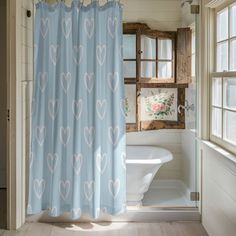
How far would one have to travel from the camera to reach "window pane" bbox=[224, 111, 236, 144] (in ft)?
9.94

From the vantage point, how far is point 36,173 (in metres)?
3.67

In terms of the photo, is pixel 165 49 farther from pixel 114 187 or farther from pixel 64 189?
pixel 64 189

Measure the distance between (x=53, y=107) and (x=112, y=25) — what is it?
90cm

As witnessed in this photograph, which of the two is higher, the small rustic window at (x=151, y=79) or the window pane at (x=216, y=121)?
the small rustic window at (x=151, y=79)

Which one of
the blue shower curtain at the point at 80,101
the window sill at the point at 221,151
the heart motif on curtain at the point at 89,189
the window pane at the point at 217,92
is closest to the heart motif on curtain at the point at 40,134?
the blue shower curtain at the point at 80,101

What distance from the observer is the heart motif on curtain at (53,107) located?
3.61 m

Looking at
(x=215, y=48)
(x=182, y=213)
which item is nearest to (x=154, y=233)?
(x=182, y=213)

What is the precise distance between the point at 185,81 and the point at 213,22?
1246mm

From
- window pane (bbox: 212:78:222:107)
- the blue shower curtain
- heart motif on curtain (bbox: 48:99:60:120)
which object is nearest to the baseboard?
the blue shower curtain

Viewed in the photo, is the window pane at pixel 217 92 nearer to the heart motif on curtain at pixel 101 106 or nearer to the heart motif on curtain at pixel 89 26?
the heart motif on curtain at pixel 101 106

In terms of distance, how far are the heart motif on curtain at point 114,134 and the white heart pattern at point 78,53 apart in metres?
0.67

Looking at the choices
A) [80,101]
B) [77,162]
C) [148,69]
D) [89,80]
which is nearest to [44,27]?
[89,80]

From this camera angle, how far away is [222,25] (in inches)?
132

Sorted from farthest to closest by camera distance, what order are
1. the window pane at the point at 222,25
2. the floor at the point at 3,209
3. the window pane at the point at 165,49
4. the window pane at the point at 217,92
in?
the window pane at the point at 165,49 < the floor at the point at 3,209 < the window pane at the point at 217,92 < the window pane at the point at 222,25
